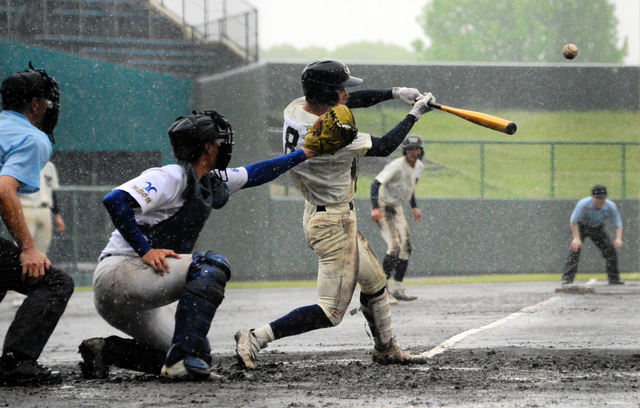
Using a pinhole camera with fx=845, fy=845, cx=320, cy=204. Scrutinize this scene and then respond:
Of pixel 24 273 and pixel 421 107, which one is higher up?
pixel 421 107

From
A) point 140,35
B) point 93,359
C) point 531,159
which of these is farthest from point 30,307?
point 531,159

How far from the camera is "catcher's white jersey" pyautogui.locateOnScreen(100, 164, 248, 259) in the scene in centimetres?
428

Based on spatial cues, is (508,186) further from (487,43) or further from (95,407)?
(487,43)

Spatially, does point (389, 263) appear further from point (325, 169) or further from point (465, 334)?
point (325, 169)

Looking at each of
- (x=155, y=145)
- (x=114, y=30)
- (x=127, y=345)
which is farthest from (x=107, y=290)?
(x=114, y=30)

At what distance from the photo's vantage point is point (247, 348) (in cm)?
491

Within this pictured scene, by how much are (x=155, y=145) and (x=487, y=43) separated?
117ft

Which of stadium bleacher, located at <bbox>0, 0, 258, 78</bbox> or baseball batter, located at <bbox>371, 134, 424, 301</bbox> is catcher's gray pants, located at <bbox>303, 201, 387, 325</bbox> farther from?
stadium bleacher, located at <bbox>0, 0, 258, 78</bbox>

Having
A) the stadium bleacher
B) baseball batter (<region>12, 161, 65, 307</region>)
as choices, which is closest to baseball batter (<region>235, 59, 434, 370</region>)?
baseball batter (<region>12, 161, 65, 307</region>)

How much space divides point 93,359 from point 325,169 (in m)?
1.75

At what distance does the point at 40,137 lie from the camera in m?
4.55

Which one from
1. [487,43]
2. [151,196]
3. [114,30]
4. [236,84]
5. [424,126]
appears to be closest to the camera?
[151,196]

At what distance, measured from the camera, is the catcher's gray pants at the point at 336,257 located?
5.09m

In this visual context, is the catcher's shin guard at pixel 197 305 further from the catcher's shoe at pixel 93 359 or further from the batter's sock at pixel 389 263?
the batter's sock at pixel 389 263
